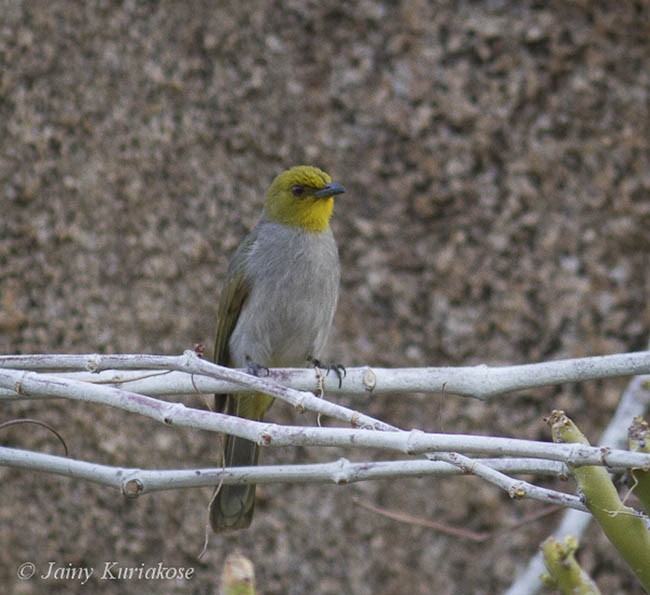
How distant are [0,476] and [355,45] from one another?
2324mm

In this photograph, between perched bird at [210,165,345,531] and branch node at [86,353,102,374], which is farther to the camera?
perched bird at [210,165,345,531]

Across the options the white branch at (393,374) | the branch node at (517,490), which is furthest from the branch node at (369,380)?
the branch node at (517,490)

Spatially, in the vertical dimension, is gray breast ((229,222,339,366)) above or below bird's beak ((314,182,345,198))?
below

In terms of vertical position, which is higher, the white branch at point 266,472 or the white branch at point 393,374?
the white branch at point 393,374

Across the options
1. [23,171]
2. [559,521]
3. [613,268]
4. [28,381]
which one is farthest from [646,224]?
[28,381]

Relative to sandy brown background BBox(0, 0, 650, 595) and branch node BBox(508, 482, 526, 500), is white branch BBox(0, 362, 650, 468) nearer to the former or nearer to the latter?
branch node BBox(508, 482, 526, 500)

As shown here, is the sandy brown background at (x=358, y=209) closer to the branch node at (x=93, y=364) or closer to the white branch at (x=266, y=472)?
the white branch at (x=266, y=472)

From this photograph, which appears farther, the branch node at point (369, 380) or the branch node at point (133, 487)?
the branch node at point (369, 380)

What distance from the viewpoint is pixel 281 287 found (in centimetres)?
459

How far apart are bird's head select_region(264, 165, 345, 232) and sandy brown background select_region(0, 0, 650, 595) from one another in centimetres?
18

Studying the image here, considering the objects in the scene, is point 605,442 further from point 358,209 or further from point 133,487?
point 133,487

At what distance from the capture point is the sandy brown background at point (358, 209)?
4566 millimetres

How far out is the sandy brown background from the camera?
15.0ft

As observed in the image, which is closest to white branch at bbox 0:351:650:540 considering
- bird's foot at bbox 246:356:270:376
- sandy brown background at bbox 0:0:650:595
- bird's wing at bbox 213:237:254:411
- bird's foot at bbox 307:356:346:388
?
bird's foot at bbox 307:356:346:388
